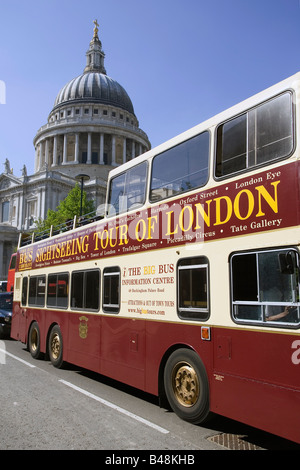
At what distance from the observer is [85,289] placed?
902 centimetres

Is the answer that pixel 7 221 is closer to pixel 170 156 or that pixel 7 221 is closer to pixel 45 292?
pixel 45 292

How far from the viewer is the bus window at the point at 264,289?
171 inches

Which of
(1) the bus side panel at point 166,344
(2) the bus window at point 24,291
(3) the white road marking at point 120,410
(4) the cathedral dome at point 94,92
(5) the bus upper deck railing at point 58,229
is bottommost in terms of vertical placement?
(3) the white road marking at point 120,410

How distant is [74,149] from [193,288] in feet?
269

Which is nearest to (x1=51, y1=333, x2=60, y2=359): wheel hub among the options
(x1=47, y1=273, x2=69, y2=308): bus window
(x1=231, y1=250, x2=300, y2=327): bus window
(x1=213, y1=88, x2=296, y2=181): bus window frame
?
(x1=47, y1=273, x2=69, y2=308): bus window

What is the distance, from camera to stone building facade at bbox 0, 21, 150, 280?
69.4 metres

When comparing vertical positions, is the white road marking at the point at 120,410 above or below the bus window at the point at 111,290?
below

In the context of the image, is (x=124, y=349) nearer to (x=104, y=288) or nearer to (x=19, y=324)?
(x=104, y=288)

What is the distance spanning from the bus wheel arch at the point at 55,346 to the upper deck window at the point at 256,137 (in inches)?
261

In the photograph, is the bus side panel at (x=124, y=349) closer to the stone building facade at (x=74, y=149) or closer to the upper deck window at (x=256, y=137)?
the upper deck window at (x=256, y=137)

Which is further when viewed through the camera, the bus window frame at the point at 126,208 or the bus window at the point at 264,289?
the bus window frame at the point at 126,208

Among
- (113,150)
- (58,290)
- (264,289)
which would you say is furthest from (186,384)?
(113,150)

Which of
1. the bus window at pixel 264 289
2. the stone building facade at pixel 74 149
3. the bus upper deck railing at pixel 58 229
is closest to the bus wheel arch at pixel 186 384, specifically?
the bus window at pixel 264 289

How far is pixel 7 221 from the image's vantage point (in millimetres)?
74750
